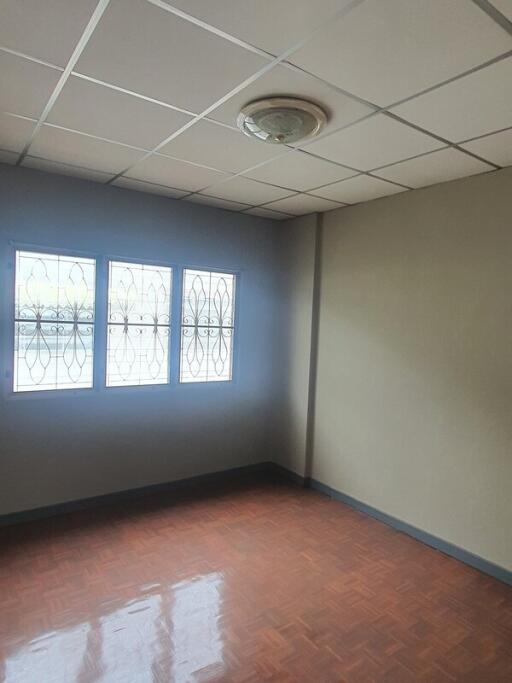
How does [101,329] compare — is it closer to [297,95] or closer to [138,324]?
[138,324]

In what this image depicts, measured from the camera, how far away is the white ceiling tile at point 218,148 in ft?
8.43

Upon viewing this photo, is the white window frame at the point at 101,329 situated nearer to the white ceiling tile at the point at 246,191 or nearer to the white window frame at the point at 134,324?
the white window frame at the point at 134,324

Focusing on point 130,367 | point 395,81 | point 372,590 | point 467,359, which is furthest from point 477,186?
point 130,367

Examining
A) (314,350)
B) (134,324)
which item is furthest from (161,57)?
(314,350)

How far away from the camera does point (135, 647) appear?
222 cm

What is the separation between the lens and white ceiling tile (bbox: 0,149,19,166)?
3096 mm

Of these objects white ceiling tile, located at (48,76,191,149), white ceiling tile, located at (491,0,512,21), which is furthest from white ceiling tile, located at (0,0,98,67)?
white ceiling tile, located at (491,0,512,21)

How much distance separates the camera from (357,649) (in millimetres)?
2266

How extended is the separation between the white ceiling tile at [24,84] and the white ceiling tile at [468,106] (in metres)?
1.68

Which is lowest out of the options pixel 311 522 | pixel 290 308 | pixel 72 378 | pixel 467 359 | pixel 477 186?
pixel 311 522

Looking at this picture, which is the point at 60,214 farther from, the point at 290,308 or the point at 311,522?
the point at 311,522

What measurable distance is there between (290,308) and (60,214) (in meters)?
2.36

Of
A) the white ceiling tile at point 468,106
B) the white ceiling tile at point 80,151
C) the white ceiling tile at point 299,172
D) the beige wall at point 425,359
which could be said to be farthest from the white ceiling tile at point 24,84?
the beige wall at point 425,359

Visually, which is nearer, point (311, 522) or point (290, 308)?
point (311, 522)
